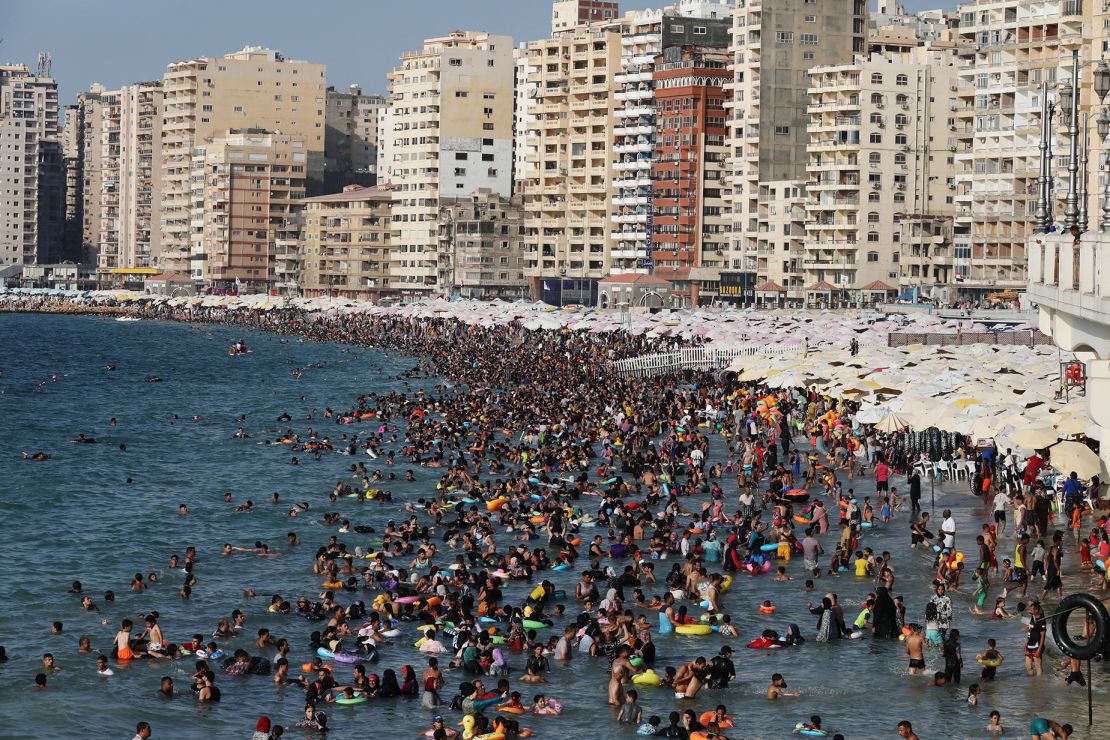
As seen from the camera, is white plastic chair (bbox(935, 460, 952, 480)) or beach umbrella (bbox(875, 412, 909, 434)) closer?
white plastic chair (bbox(935, 460, 952, 480))

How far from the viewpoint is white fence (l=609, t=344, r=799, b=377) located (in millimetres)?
79875

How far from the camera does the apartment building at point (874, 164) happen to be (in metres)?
129

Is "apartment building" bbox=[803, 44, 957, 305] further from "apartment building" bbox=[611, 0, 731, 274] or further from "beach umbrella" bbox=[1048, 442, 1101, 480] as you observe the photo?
"beach umbrella" bbox=[1048, 442, 1101, 480]

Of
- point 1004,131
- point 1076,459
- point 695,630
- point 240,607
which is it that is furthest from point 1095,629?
point 1004,131

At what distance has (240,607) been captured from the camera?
115 ft

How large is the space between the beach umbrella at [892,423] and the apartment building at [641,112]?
103284 millimetres

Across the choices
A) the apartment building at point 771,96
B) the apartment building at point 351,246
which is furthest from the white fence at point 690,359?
the apartment building at point 351,246

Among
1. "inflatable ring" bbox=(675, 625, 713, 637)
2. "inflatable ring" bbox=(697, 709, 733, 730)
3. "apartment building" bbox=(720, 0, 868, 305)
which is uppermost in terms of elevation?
"apartment building" bbox=(720, 0, 868, 305)

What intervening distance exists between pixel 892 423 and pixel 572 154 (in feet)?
399

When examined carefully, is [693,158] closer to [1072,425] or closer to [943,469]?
[943,469]

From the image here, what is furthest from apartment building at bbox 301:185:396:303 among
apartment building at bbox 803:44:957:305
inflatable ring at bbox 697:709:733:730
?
inflatable ring at bbox 697:709:733:730

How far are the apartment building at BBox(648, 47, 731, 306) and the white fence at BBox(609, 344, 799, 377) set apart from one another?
6278 cm

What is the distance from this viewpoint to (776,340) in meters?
83.9

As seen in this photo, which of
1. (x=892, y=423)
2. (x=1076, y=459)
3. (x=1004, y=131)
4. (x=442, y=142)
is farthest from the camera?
(x=442, y=142)
